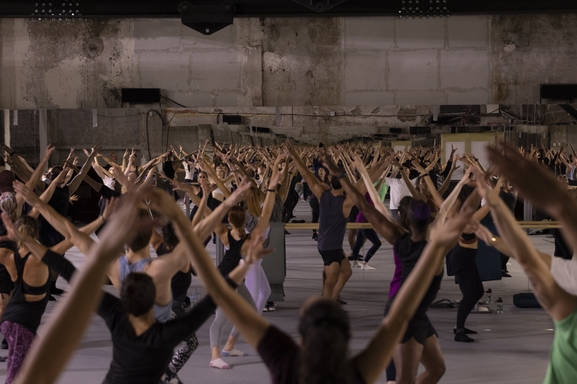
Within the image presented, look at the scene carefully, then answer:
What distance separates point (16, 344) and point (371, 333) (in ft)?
13.7

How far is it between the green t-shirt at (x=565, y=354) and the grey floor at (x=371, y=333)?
11.6 ft

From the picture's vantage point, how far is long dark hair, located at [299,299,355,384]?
2.26 m

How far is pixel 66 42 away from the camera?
474 inches

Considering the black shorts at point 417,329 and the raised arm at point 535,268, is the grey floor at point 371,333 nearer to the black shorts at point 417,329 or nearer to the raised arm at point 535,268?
the black shorts at point 417,329

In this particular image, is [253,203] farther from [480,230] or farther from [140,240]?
[480,230]

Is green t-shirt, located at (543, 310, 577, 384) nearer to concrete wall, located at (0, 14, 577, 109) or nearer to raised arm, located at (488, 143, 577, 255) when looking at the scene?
raised arm, located at (488, 143, 577, 255)

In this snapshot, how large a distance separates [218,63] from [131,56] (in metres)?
1.44

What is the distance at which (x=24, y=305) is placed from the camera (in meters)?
5.28

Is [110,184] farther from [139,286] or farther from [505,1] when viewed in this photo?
[139,286]

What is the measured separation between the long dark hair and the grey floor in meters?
4.21

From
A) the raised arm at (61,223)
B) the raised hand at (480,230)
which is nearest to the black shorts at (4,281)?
the raised arm at (61,223)

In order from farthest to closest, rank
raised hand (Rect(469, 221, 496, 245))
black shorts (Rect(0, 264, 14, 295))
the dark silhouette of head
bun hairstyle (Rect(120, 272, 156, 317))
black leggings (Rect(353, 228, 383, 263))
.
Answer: black leggings (Rect(353, 228, 383, 263))
black shorts (Rect(0, 264, 14, 295))
the dark silhouette of head
raised hand (Rect(469, 221, 496, 245))
bun hairstyle (Rect(120, 272, 156, 317))

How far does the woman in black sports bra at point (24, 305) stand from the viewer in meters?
5.14

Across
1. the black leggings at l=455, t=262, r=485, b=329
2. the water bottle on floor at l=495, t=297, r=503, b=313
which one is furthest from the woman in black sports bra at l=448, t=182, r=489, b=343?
the water bottle on floor at l=495, t=297, r=503, b=313
